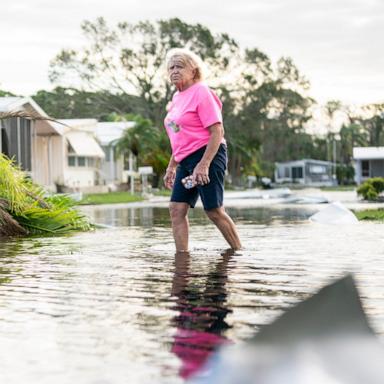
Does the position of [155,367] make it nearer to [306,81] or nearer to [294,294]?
[294,294]

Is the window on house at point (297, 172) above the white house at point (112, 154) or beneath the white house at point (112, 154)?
beneath

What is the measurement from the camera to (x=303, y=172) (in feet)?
370

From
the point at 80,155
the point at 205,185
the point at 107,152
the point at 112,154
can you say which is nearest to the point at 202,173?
the point at 205,185

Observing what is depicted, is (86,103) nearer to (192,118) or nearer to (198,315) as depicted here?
(192,118)

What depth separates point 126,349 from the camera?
11.8 ft

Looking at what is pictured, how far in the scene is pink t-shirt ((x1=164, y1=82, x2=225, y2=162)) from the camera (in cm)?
793

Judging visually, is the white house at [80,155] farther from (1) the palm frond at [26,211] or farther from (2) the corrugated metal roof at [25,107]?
(1) the palm frond at [26,211]

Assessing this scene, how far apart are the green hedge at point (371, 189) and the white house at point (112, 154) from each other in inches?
1162

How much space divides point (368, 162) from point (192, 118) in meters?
72.0

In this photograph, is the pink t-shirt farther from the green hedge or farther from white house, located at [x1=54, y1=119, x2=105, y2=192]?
white house, located at [x1=54, y1=119, x2=105, y2=192]

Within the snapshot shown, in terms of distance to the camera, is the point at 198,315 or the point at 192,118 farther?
the point at 192,118

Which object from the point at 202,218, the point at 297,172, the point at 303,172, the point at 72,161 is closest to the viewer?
the point at 202,218

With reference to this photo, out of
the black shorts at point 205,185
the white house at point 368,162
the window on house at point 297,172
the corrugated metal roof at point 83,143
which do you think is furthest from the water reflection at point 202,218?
the window on house at point 297,172

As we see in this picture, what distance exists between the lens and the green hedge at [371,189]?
3294 cm
